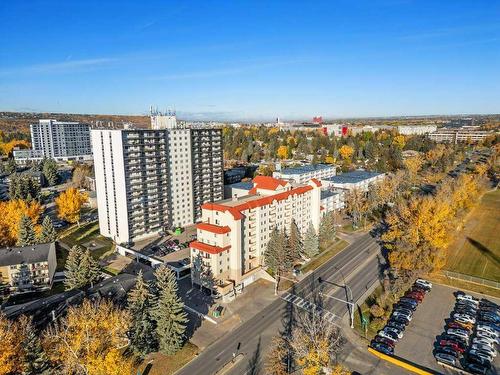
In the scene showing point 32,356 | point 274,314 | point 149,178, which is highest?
point 149,178

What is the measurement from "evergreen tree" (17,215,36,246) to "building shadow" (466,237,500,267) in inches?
3114

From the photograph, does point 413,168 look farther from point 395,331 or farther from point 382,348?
point 382,348

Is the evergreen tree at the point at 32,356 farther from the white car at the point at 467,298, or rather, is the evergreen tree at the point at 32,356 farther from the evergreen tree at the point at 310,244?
the white car at the point at 467,298

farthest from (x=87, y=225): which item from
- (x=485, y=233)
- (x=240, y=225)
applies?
(x=485, y=233)

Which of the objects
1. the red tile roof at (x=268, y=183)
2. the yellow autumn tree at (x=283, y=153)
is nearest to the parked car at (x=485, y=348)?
the red tile roof at (x=268, y=183)

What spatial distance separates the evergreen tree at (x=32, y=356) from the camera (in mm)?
28922

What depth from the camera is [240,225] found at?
162ft

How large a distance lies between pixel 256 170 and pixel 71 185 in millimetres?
64608

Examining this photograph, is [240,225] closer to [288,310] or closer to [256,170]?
[288,310]

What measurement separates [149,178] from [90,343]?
4099 cm

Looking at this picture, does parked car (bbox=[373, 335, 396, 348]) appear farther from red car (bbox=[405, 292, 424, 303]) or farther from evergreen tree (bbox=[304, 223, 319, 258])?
evergreen tree (bbox=[304, 223, 319, 258])

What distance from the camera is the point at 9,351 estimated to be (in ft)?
90.8

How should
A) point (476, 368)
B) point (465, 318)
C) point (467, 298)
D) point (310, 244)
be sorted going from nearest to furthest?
point (476, 368) → point (465, 318) → point (467, 298) → point (310, 244)

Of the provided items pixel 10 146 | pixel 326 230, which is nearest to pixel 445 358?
pixel 326 230
